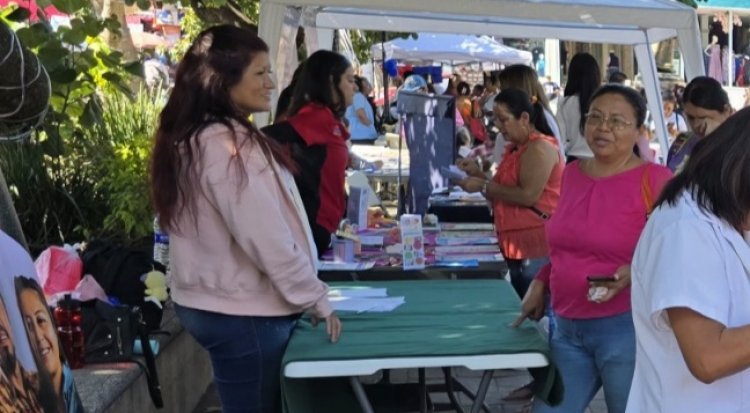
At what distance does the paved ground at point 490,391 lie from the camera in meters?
5.34

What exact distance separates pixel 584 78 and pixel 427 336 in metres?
4.75

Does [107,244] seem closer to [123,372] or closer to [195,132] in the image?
[123,372]

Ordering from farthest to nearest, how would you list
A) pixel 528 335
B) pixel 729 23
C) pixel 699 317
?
pixel 729 23, pixel 528 335, pixel 699 317

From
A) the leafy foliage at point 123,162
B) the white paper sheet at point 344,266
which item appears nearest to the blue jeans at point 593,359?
the white paper sheet at point 344,266

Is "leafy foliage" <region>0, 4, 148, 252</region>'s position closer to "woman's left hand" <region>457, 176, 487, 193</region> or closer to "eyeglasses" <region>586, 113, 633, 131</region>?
"woman's left hand" <region>457, 176, 487, 193</region>

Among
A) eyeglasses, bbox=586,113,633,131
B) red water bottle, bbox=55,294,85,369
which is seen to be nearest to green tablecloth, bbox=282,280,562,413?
eyeglasses, bbox=586,113,633,131

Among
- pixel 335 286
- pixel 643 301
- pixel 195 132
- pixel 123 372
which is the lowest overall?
pixel 123 372

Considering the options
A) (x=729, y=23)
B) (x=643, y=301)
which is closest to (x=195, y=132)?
(x=643, y=301)

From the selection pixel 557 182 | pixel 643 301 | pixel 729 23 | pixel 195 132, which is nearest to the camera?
pixel 643 301

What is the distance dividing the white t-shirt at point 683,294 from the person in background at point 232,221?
116cm

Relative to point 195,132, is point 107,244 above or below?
below

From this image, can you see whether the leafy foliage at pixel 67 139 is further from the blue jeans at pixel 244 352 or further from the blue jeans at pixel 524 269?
the blue jeans at pixel 524 269

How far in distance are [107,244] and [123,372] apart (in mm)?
832

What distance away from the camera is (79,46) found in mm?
4887
